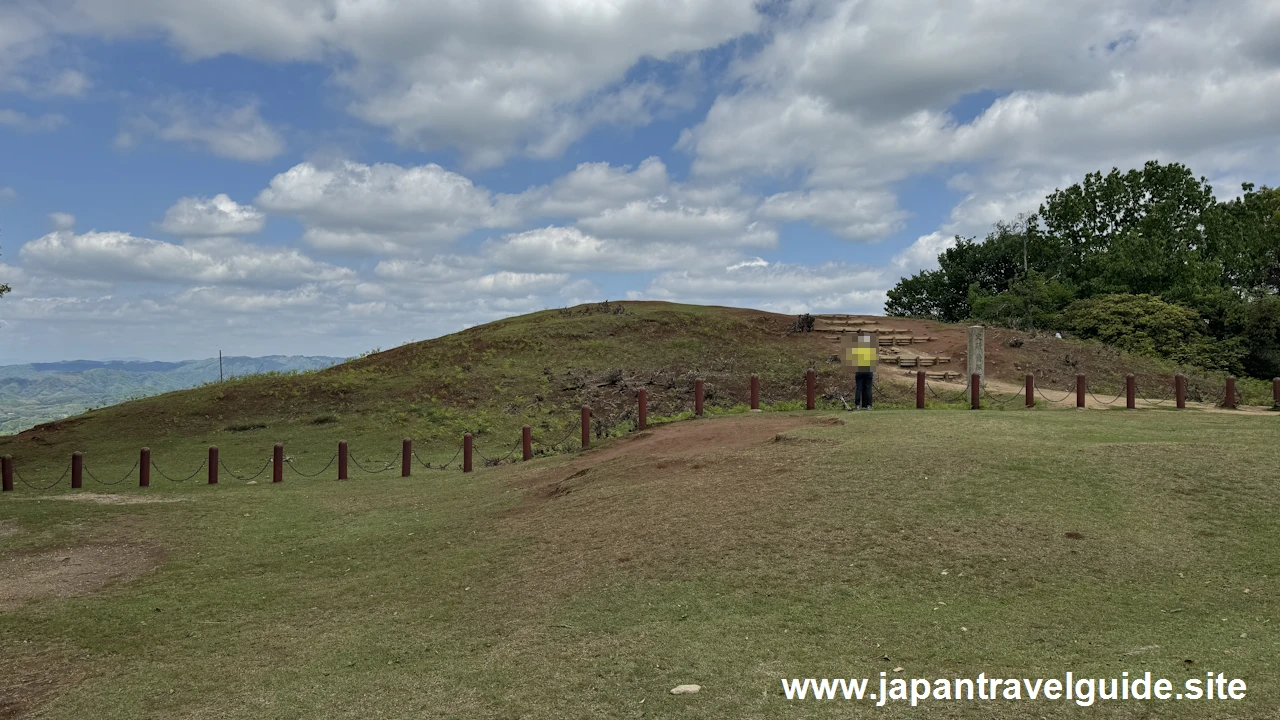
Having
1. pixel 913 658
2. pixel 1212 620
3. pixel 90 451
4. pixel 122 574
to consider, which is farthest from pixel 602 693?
pixel 90 451

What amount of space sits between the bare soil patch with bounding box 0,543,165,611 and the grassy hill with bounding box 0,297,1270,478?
852 cm

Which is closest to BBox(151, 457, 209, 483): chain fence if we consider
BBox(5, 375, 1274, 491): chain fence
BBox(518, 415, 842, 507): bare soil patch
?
BBox(5, 375, 1274, 491): chain fence

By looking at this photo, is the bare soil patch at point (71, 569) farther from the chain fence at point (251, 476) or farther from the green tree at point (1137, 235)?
the green tree at point (1137, 235)

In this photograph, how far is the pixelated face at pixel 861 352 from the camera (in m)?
16.2

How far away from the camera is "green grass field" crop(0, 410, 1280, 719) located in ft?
18.6

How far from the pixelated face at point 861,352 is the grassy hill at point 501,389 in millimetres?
2998

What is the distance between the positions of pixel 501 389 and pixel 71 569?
1718 centimetres

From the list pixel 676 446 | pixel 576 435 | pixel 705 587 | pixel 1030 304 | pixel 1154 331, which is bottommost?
pixel 705 587

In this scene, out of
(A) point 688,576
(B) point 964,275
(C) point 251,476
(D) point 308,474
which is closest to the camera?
(A) point 688,576

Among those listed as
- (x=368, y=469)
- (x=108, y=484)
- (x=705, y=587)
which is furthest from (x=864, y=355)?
(x=108, y=484)

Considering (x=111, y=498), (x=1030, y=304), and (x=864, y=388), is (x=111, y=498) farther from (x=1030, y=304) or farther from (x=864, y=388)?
(x=1030, y=304)

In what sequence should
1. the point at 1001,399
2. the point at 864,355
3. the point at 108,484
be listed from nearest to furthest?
1. the point at 864,355
2. the point at 108,484
3. the point at 1001,399

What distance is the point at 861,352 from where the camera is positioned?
53.2 ft

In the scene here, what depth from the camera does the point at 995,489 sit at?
9258mm
